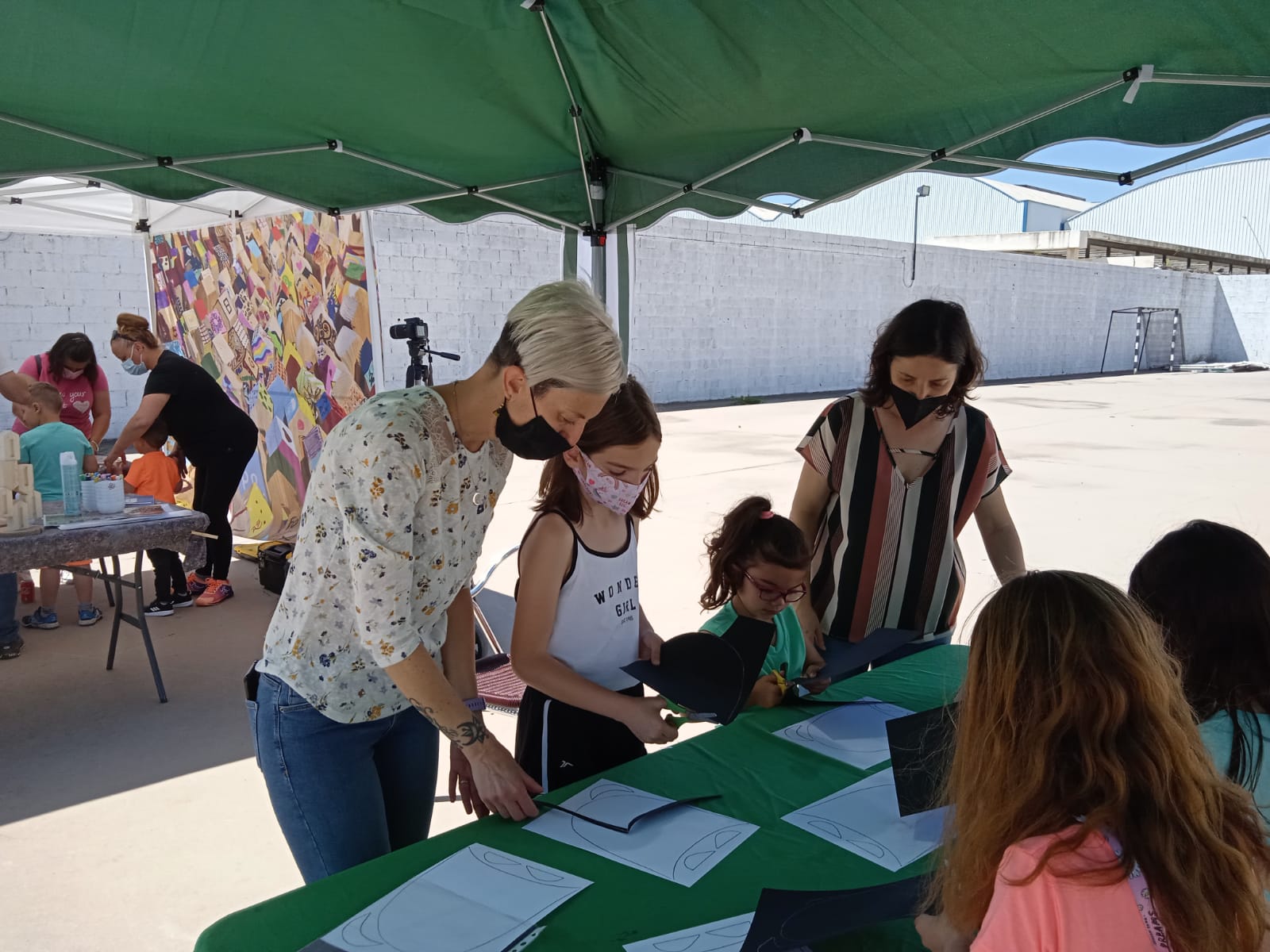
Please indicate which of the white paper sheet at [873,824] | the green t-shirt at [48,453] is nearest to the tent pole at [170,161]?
the green t-shirt at [48,453]

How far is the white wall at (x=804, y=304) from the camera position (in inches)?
592

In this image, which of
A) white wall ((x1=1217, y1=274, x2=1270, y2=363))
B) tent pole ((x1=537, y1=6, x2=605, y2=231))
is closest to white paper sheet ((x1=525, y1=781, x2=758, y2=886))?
tent pole ((x1=537, y1=6, x2=605, y2=231))

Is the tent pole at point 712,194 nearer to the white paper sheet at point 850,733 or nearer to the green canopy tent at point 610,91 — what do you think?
the green canopy tent at point 610,91

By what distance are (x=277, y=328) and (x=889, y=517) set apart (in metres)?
5.33

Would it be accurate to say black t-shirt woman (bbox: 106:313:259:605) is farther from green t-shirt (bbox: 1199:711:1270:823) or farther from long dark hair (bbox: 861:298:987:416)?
green t-shirt (bbox: 1199:711:1270:823)

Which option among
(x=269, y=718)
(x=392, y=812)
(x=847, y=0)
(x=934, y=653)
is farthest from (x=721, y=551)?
(x=847, y=0)

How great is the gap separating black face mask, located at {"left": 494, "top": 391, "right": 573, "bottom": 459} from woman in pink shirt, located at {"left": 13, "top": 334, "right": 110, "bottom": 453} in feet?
15.5

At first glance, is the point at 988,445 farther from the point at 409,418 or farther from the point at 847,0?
the point at 409,418

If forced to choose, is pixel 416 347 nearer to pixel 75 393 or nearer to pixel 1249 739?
pixel 75 393

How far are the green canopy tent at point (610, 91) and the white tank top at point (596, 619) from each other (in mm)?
1303

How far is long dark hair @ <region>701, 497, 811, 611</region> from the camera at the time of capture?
215 cm

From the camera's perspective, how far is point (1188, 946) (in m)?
0.85

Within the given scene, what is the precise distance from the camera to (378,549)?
1.30m

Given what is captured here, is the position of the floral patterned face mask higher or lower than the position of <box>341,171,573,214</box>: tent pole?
lower
